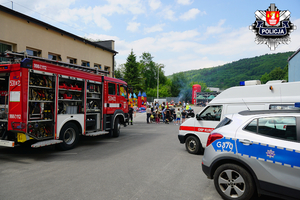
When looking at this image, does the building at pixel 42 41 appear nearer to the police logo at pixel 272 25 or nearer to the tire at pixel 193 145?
the tire at pixel 193 145

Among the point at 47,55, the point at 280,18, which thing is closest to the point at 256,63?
the point at 280,18

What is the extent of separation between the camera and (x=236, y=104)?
693 cm

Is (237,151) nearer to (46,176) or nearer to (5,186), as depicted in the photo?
(46,176)

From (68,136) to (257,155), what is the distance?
683 cm

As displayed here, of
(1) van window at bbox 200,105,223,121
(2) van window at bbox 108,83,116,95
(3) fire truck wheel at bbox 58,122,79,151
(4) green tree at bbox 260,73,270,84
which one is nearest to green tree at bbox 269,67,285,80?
(4) green tree at bbox 260,73,270,84

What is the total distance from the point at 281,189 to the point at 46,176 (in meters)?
4.83

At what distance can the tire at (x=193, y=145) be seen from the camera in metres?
7.50

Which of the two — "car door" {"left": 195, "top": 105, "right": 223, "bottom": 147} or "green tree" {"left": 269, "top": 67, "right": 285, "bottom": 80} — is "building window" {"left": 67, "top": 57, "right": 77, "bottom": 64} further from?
"green tree" {"left": 269, "top": 67, "right": 285, "bottom": 80}

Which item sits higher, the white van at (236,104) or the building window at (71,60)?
the building window at (71,60)

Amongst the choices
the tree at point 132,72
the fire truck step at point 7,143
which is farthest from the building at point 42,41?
the tree at point 132,72

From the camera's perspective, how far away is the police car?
3.25m

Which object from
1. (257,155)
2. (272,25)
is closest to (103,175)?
(257,155)

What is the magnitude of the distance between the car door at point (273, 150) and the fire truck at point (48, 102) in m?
5.93

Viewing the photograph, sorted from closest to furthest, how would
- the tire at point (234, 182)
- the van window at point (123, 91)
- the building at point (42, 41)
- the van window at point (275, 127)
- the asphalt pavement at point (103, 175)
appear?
the van window at point (275, 127), the tire at point (234, 182), the asphalt pavement at point (103, 175), the van window at point (123, 91), the building at point (42, 41)
